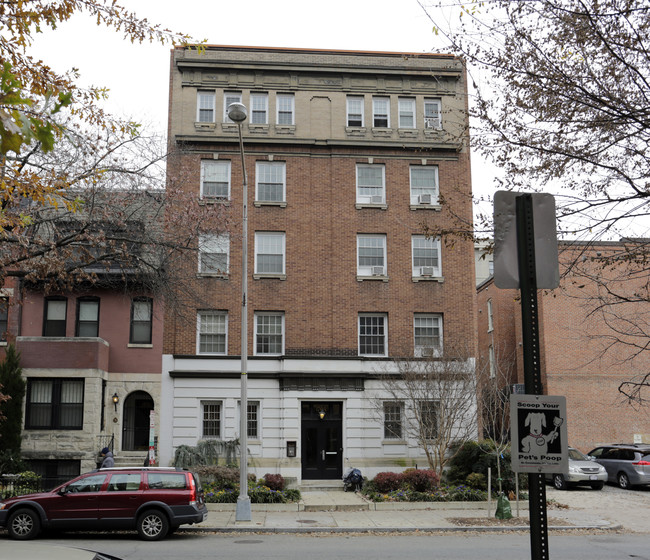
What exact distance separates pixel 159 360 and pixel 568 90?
74.2 feet

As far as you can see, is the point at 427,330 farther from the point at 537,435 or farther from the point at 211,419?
the point at 537,435

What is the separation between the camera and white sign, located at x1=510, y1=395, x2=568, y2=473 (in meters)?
4.44

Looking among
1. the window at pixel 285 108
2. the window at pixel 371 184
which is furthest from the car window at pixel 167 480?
the window at pixel 285 108

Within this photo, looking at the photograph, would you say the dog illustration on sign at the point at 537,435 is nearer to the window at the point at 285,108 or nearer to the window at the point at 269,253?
the window at the point at 269,253

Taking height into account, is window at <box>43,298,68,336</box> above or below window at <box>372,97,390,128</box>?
below

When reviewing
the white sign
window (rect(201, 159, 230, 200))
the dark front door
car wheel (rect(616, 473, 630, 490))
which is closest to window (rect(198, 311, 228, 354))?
the dark front door

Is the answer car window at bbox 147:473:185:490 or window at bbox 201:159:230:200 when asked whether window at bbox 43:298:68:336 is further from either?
car window at bbox 147:473:185:490

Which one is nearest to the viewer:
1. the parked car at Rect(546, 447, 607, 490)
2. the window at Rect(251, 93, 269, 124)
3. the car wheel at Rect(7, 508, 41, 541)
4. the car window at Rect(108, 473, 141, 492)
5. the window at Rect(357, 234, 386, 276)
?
the car wheel at Rect(7, 508, 41, 541)

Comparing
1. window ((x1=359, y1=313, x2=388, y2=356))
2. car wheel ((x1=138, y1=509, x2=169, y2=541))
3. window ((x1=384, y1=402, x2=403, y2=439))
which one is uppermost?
window ((x1=359, y1=313, x2=388, y2=356))

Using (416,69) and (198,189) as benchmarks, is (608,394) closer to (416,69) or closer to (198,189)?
(416,69)

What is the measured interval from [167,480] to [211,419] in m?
10.8

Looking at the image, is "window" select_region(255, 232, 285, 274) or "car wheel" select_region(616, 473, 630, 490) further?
"window" select_region(255, 232, 285, 274)

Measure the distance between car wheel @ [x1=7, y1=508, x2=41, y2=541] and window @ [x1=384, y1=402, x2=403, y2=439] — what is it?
14.8 meters

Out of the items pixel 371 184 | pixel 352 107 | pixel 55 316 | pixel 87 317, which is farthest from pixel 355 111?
pixel 55 316
